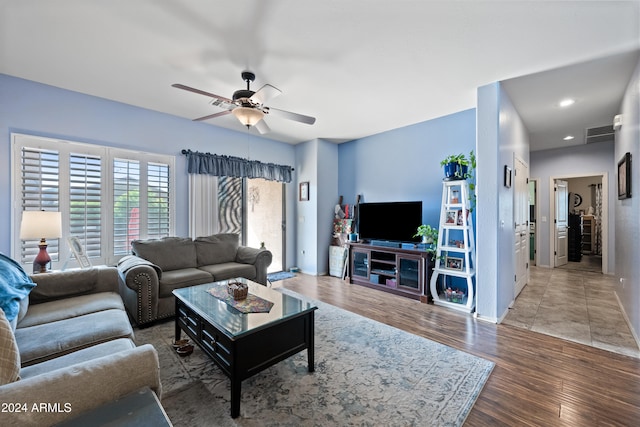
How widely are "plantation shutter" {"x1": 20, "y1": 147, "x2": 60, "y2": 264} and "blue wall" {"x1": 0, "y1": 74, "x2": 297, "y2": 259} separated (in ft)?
0.39

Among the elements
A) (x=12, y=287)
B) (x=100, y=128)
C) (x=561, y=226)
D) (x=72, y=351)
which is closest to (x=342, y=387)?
(x=72, y=351)

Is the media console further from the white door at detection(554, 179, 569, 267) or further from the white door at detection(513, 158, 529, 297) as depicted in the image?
the white door at detection(554, 179, 569, 267)

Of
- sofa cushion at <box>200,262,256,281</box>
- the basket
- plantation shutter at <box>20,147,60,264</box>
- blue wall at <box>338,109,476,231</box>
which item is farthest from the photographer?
blue wall at <box>338,109,476,231</box>

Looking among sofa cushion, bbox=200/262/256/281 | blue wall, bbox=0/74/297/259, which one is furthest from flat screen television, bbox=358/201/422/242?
blue wall, bbox=0/74/297/259

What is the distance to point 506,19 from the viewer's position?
6.55ft

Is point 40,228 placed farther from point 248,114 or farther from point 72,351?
point 248,114

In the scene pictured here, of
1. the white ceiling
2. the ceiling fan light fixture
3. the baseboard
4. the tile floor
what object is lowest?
the tile floor

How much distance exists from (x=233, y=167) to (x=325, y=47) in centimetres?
280

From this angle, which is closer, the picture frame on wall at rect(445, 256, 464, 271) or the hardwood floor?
the hardwood floor

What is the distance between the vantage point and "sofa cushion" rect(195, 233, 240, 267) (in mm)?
3826

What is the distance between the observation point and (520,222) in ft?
13.1

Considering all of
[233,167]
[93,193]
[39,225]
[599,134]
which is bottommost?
[39,225]

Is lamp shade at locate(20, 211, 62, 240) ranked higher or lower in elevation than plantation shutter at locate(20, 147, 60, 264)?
lower

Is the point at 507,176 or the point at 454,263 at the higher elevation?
the point at 507,176
